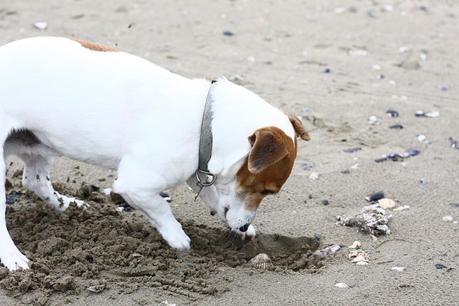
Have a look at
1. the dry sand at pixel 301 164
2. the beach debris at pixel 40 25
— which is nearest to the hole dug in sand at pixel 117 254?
the dry sand at pixel 301 164

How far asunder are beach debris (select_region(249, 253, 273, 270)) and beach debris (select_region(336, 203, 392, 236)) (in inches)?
25.6

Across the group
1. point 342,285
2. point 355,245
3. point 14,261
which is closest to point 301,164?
point 355,245

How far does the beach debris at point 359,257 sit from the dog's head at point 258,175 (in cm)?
62

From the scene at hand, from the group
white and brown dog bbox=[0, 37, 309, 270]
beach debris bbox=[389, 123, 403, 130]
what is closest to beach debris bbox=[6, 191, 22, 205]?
white and brown dog bbox=[0, 37, 309, 270]

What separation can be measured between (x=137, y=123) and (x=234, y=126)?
1.74 ft

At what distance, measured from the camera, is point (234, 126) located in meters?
4.20

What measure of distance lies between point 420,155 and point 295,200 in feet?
4.21

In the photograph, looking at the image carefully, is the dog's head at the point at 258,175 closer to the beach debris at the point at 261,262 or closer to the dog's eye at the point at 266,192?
the dog's eye at the point at 266,192

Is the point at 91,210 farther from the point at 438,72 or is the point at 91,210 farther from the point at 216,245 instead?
the point at 438,72

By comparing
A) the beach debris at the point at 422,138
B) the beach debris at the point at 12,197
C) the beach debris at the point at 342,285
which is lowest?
the beach debris at the point at 422,138

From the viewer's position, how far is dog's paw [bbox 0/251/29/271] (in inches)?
164

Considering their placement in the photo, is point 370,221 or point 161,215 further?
point 370,221

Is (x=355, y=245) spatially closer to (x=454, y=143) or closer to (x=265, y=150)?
(x=265, y=150)

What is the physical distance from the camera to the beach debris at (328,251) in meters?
4.59
